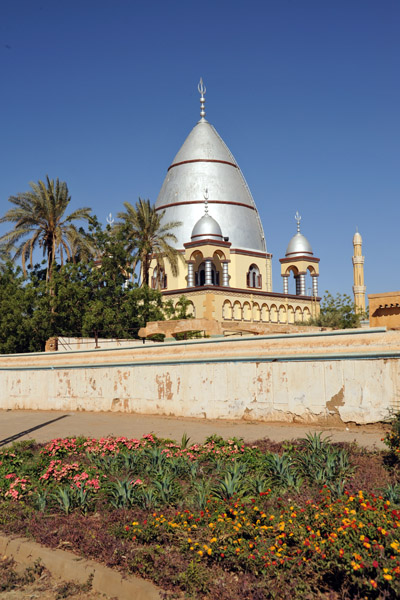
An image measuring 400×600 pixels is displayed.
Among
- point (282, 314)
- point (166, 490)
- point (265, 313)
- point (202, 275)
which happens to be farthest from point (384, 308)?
point (202, 275)

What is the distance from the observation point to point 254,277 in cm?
4750

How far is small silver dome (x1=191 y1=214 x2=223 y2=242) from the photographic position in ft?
136

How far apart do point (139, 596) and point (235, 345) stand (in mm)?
8762

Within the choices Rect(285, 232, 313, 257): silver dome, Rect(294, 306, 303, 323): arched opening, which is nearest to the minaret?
Rect(285, 232, 313, 257): silver dome

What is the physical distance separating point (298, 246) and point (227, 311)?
10.6 m

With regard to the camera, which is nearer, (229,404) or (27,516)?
(27,516)

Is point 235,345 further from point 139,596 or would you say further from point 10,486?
point 139,596

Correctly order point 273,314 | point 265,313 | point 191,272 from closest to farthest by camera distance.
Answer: point 191,272 → point 265,313 → point 273,314

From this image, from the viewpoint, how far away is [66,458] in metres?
9.04

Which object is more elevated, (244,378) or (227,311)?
Answer: (227,311)

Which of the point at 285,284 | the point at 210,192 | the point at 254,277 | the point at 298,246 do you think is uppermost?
the point at 210,192

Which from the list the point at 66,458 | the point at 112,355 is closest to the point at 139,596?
the point at 66,458

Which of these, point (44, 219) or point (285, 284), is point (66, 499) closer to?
point (44, 219)

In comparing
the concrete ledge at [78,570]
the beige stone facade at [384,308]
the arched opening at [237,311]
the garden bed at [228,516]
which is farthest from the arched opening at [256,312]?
the concrete ledge at [78,570]
